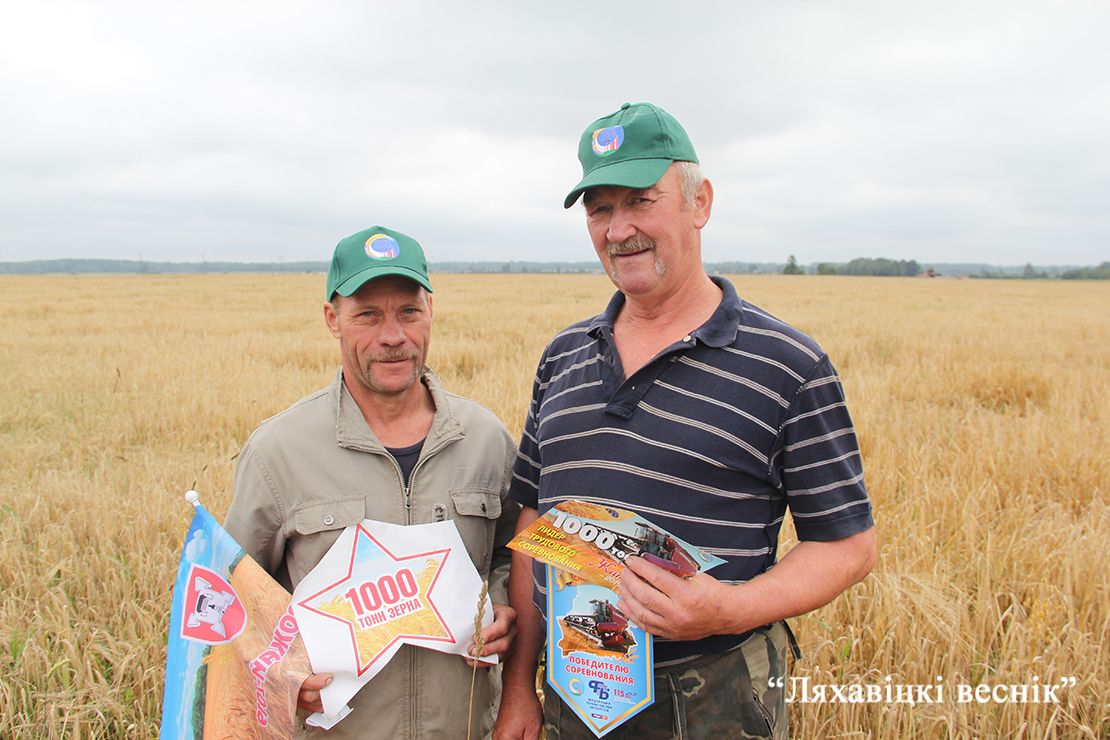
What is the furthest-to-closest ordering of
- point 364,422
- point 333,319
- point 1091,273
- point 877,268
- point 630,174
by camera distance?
point 877,268 < point 1091,273 < point 333,319 < point 364,422 < point 630,174

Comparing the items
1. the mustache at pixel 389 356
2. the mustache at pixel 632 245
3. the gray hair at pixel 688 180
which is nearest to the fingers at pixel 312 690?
the mustache at pixel 389 356

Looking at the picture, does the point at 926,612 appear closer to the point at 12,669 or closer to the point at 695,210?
the point at 695,210

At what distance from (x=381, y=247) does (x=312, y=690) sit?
4.18ft

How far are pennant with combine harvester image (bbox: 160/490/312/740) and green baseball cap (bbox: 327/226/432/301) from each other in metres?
0.76

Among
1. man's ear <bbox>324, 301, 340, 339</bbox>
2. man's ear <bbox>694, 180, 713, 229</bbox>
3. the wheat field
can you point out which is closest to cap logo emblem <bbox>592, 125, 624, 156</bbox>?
man's ear <bbox>694, 180, 713, 229</bbox>

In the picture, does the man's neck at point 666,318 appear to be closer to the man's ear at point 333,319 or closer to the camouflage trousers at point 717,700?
the camouflage trousers at point 717,700

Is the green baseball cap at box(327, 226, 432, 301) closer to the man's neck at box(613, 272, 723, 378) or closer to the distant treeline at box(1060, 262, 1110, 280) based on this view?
the man's neck at box(613, 272, 723, 378)

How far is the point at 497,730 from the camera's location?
183cm

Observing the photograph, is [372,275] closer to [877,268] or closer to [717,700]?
[717,700]

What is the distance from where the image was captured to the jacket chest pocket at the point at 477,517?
186cm

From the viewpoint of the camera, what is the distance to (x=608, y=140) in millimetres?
1727

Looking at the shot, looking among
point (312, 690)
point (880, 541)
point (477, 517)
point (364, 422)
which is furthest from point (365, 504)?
point (880, 541)

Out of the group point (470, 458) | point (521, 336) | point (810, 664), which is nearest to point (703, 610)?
point (470, 458)

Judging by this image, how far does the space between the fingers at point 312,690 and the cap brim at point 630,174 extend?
4.90 feet
